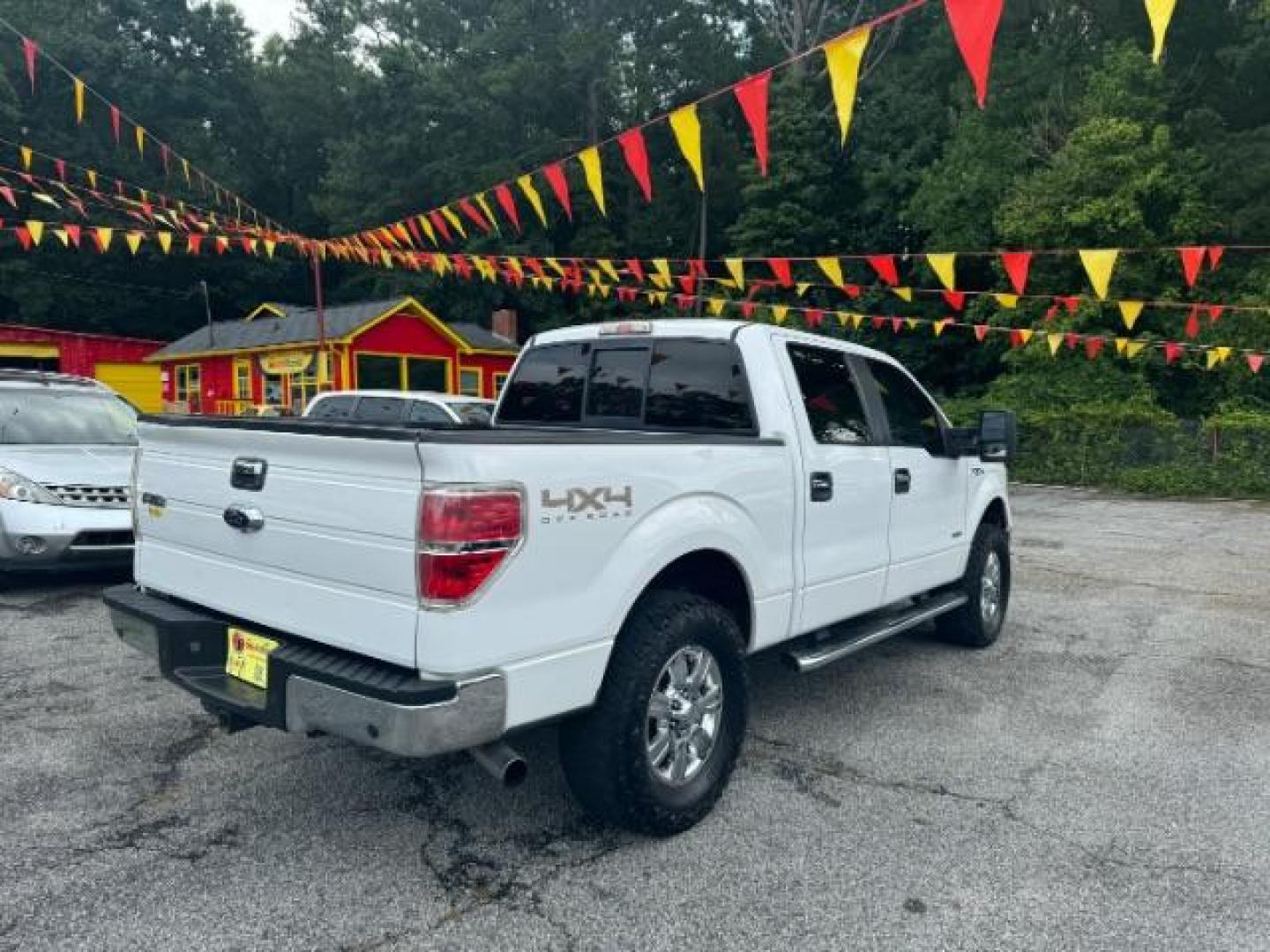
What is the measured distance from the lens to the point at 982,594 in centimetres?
571

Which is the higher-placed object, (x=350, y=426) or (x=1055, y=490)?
(x=350, y=426)

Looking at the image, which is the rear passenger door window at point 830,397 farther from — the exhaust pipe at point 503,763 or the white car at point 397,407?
the white car at point 397,407

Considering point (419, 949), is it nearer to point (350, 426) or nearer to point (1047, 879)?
point (350, 426)

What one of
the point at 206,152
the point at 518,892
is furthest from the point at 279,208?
the point at 518,892

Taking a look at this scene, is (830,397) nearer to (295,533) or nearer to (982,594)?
(982,594)

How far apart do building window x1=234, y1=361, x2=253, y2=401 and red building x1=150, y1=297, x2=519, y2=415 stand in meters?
0.03

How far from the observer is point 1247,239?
2275 centimetres

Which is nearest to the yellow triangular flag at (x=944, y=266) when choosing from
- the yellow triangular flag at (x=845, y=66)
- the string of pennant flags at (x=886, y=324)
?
the string of pennant flags at (x=886, y=324)

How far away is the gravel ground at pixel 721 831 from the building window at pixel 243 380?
2386 centimetres

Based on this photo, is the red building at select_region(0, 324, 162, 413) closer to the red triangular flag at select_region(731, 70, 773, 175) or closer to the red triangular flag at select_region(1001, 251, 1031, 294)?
the red triangular flag at select_region(1001, 251, 1031, 294)

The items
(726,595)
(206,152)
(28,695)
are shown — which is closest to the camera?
(726,595)

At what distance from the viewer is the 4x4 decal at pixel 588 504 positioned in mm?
2682

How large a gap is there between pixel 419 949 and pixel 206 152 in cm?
5105

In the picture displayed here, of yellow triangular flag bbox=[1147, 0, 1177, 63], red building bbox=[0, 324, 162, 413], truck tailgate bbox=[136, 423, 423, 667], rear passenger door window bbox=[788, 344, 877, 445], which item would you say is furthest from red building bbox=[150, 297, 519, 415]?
truck tailgate bbox=[136, 423, 423, 667]
